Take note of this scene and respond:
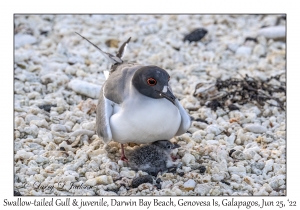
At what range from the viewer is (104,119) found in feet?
20.0

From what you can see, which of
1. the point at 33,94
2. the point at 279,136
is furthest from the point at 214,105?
the point at 33,94

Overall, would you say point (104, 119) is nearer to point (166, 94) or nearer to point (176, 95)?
point (166, 94)

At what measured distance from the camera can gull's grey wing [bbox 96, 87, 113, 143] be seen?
6025 millimetres

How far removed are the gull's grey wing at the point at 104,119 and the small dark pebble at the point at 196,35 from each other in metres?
3.57

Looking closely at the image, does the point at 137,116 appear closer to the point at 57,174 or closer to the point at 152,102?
the point at 152,102

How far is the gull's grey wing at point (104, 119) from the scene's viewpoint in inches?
237

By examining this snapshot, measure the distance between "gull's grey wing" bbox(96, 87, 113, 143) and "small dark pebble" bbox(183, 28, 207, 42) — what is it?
3567mm

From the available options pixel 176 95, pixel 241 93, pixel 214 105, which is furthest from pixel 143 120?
pixel 241 93

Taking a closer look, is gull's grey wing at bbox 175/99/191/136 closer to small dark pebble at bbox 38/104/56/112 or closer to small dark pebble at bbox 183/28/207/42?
small dark pebble at bbox 38/104/56/112

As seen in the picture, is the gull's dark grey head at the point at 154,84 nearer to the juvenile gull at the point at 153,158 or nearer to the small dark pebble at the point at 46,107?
the juvenile gull at the point at 153,158

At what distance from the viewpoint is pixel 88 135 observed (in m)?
6.83

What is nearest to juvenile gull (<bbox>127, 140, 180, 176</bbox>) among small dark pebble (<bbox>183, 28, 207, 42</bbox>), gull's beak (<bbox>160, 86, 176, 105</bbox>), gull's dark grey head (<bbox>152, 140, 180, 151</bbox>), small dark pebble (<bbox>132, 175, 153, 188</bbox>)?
gull's dark grey head (<bbox>152, 140, 180, 151</bbox>)

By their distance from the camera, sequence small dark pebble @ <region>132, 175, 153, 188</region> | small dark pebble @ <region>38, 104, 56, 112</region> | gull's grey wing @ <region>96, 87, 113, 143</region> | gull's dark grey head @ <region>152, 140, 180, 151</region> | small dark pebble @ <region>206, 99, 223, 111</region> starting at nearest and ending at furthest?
small dark pebble @ <region>132, 175, 153, 188</region>, gull's grey wing @ <region>96, 87, 113, 143</region>, gull's dark grey head @ <region>152, 140, 180, 151</region>, small dark pebble @ <region>38, 104, 56, 112</region>, small dark pebble @ <region>206, 99, 223, 111</region>
